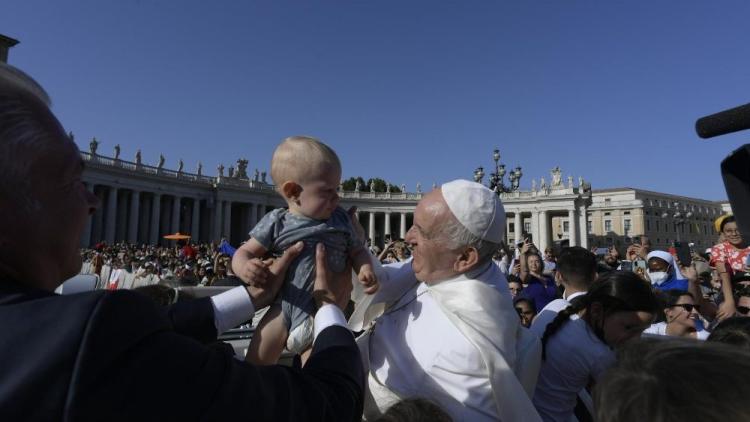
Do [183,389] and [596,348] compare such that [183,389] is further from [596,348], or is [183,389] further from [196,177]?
[196,177]

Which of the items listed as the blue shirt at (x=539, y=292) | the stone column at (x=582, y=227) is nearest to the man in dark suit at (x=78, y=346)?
the blue shirt at (x=539, y=292)

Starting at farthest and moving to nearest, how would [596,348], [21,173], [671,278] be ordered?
1. [671,278]
2. [596,348]
3. [21,173]

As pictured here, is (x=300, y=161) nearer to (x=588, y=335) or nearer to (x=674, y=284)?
(x=588, y=335)

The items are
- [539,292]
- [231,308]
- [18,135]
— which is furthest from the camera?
[539,292]

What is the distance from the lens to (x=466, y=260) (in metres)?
2.36

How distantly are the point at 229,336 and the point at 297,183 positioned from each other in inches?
91.3

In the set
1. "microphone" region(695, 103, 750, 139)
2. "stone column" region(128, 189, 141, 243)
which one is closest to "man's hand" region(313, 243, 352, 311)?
"microphone" region(695, 103, 750, 139)

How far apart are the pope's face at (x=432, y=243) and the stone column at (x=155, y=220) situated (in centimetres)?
5407

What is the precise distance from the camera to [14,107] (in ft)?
A: 3.87

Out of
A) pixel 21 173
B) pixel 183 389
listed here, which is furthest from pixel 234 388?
pixel 21 173

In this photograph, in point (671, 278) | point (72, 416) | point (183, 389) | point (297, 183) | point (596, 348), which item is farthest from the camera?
point (671, 278)

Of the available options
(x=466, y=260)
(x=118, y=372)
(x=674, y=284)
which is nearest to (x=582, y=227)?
(x=674, y=284)

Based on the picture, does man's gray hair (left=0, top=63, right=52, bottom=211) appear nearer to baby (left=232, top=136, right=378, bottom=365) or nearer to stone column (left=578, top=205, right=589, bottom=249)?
baby (left=232, top=136, right=378, bottom=365)

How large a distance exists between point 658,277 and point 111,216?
165 ft
